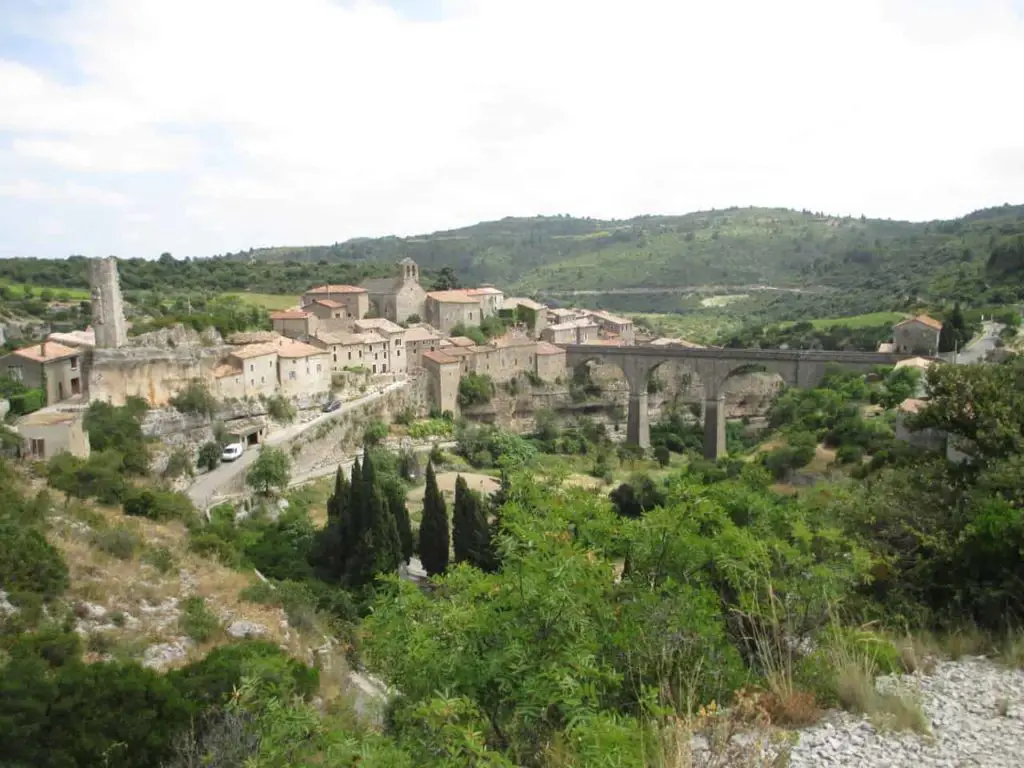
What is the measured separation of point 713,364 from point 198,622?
40340 mm

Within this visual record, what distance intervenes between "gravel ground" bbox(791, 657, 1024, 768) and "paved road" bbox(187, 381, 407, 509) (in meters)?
24.7

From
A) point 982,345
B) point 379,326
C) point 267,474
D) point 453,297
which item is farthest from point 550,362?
point 267,474

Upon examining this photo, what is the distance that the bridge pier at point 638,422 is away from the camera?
169 ft

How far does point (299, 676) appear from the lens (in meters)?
11.1

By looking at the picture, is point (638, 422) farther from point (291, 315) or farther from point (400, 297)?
point (291, 315)

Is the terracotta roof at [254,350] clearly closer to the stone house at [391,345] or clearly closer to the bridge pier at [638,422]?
the stone house at [391,345]

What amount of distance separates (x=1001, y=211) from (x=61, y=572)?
572 ft

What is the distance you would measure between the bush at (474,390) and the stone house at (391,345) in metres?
3.77

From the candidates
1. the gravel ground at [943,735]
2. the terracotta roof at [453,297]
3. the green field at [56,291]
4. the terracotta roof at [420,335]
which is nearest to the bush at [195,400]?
the terracotta roof at [420,335]

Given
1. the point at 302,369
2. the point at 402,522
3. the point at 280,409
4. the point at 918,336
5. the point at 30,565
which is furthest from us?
the point at 918,336

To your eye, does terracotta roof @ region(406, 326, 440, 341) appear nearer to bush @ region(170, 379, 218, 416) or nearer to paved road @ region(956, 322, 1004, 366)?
bush @ region(170, 379, 218, 416)

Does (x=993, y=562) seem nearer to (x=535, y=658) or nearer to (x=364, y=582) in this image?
(x=535, y=658)

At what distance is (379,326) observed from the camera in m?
48.1

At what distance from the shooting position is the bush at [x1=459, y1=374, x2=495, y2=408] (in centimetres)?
4888
